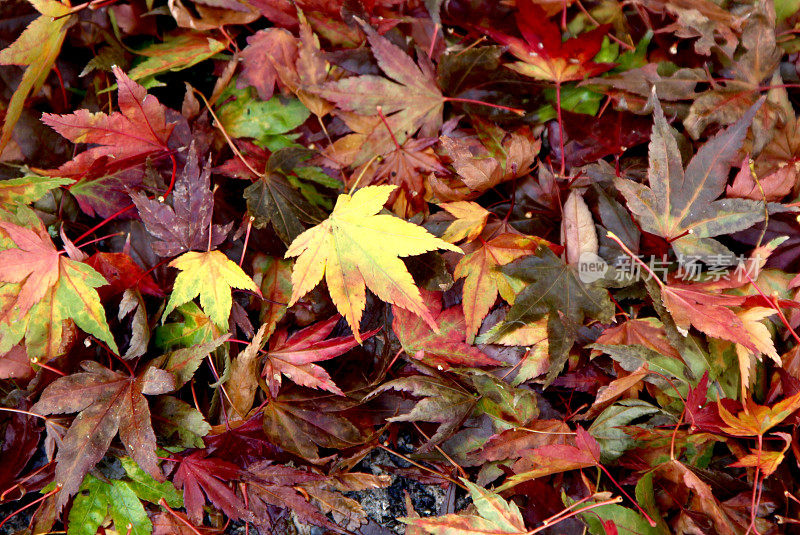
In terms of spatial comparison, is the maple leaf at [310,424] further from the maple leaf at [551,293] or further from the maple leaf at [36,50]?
the maple leaf at [36,50]

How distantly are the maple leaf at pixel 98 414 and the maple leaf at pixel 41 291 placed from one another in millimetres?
86

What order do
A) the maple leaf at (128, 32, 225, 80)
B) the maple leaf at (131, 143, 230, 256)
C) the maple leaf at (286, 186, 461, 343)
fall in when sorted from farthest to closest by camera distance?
the maple leaf at (128, 32, 225, 80), the maple leaf at (131, 143, 230, 256), the maple leaf at (286, 186, 461, 343)

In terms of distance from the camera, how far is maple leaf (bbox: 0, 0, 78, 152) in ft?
3.11

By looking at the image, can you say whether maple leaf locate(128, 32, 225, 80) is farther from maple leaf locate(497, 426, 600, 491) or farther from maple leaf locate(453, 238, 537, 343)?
maple leaf locate(497, 426, 600, 491)

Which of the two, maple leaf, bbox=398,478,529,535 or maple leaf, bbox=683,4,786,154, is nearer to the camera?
maple leaf, bbox=398,478,529,535

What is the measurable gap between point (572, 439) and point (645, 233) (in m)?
0.41

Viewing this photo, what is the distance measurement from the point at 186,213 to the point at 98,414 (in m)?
0.39

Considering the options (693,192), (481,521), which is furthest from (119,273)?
(693,192)

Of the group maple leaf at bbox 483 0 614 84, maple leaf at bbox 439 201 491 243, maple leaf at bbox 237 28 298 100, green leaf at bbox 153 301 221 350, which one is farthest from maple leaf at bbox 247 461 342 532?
maple leaf at bbox 483 0 614 84

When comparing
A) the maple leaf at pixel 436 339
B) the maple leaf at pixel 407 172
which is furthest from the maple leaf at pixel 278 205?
the maple leaf at pixel 436 339

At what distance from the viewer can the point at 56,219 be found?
1.08 meters

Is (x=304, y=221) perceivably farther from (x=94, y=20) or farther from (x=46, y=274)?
(x=94, y=20)

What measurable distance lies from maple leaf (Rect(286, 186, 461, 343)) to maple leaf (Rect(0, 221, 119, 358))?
0.36 m

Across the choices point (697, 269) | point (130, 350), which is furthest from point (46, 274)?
point (697, 269)
